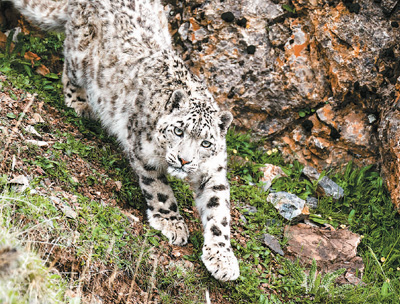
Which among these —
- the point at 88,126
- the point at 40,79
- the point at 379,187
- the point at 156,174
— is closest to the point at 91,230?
the point at 156,174

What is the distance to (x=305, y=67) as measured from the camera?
782cm

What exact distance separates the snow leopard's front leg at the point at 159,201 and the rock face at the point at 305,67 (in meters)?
2.49

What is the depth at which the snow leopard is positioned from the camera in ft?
18.2

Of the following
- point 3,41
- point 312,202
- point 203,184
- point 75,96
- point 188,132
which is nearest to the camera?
point 188,132

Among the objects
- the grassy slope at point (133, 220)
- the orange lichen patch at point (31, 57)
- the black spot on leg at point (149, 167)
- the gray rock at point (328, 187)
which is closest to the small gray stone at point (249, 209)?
the grassy slope at point (133, 220)

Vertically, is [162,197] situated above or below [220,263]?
below

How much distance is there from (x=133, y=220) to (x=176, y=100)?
59.3 inches

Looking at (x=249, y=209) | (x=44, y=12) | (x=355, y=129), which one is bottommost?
(x=249, y=209)

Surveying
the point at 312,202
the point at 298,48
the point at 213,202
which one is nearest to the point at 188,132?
the point at 213,202

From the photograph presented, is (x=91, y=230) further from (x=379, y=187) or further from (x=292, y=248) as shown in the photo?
(x=379, y=187)

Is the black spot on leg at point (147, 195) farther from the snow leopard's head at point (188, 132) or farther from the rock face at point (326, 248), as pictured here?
the rock face at point (326, 248)

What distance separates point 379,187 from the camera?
7.21 m

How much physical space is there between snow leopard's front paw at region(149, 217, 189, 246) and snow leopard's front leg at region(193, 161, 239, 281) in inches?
11.4

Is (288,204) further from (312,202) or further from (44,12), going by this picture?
(44,12)
